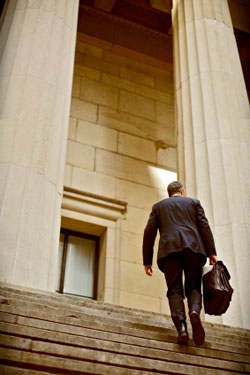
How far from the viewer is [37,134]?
29.8 ft

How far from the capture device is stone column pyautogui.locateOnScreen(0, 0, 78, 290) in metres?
8.00

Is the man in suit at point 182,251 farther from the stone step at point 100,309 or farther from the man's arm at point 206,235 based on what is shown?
the stone step at point 100,309

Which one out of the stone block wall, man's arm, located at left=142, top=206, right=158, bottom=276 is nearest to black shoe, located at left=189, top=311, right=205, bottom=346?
man's arm, located at left=142, top=206, right=158, bottom=276

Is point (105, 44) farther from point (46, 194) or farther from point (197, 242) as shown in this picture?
point (197, 242)

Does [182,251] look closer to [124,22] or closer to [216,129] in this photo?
[216,129]

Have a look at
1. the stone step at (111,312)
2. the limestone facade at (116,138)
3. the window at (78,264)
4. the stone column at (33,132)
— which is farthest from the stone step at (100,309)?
the window at (78,264)

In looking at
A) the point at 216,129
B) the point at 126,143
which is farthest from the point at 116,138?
the point at 216,129

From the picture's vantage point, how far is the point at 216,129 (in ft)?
35.7

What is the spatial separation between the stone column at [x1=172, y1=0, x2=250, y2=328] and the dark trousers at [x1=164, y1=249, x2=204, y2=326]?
9.59 ft

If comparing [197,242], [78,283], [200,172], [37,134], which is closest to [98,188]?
[78,283]

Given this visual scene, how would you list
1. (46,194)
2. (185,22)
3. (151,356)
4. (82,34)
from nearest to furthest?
(151,356), (46,194), (185,22), (82,34)

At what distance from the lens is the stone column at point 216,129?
9414mm

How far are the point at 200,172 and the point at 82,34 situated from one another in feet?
28.2

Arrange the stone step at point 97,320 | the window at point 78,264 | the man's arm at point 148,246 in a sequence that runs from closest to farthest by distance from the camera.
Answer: the stone step at point 97,320, the man's arm at point 148,246, the window at point 78,264
